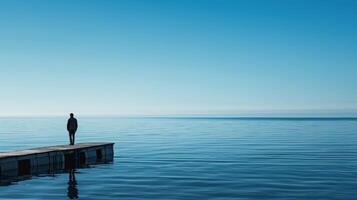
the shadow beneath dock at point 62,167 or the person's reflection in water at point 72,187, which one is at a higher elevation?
the shadow beneath dock at point 62,167

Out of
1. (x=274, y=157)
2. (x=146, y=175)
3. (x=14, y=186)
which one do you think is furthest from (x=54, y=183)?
(x=274, y=157)

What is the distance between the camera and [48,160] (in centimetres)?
3325

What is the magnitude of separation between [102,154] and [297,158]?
1821 cm

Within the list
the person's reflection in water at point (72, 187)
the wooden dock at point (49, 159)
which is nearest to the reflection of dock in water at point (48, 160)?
the wooden dock at point (49, 159)

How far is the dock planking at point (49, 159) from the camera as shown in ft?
96.5

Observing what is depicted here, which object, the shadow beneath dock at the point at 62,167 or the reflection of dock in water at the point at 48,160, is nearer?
the shadow beneath dock at the point at 62,167

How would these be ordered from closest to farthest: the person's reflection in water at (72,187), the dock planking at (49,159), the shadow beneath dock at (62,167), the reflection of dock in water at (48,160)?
1. the person's reflection in water at (72,187)
2. the shadow beneath dock at (62,167)
3. the reflection of dock in water at (48,160)
4. the dock planking at (49,159)

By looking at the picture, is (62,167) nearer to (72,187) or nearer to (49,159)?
(49,159)

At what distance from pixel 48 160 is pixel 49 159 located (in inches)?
4.8

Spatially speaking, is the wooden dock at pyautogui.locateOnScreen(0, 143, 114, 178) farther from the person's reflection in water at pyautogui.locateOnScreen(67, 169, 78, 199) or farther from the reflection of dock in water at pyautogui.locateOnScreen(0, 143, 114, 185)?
the person's reflection in water at pyautogui.locateOnScreen(67, 169, 78, 199)

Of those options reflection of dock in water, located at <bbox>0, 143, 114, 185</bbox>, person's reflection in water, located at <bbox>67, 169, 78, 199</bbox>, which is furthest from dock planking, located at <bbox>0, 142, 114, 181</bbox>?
person's reflection in water, located at <bbox>67, 169, 78, 199</bbox>

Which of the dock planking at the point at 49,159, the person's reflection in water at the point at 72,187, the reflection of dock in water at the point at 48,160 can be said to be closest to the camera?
the person's reflection in water at the point at 72,187

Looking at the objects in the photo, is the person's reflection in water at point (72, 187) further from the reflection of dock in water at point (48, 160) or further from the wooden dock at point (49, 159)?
the wooden dock at point (49, 159)

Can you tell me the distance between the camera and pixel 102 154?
40344 millimetres
